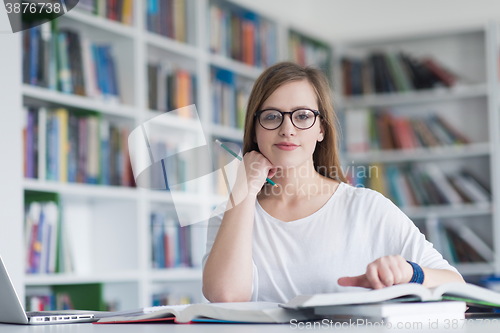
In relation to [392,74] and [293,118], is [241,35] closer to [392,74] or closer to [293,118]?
[392,74]

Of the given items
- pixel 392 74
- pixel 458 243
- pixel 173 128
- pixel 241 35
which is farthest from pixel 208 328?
pixel 392 74

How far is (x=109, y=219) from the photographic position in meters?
3.24

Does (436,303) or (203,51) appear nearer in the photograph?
(436,303)

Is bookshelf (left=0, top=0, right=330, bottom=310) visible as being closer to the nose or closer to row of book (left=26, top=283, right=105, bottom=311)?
row of book (left=26, top=283, right=105, bottom=311)

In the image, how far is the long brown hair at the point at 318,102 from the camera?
1647 mm

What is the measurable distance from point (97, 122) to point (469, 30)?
2450 mm

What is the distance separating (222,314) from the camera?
1.06m

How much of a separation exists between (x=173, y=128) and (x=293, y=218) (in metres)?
0.94

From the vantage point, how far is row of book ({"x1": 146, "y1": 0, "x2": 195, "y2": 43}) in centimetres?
346

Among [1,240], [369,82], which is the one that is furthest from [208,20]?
[1,240]

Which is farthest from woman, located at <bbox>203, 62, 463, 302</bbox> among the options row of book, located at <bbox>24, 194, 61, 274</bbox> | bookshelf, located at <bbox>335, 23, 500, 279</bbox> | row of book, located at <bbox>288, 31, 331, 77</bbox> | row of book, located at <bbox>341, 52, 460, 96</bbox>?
row of book, located at <bbox>341, 52, 460, 96</bbox>

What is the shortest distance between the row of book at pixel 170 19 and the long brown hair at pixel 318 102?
1.85 m

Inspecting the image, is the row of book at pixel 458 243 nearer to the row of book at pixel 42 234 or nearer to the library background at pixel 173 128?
the library background at pixel 173 128

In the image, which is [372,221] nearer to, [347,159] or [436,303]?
[436,303]
